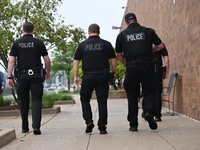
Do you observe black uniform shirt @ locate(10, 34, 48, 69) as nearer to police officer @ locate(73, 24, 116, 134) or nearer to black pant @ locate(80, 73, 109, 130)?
police officer @ locate(73, 24, 116, 134)

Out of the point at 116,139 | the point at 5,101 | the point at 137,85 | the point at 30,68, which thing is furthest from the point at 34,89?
the point at 5,101

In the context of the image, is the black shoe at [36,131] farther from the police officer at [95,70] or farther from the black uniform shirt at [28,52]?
the black uniform shirt at [28,52]

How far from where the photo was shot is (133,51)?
24.6 ft

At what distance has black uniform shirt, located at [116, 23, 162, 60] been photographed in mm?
7477

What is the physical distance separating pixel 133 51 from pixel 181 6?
10.8ft

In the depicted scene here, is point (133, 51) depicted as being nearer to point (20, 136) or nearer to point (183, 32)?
point (20, 136)

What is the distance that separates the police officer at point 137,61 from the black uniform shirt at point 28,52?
136 centimetres

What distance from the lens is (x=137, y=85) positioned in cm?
770

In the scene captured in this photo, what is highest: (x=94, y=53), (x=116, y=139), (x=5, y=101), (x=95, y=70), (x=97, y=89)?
(x=94, y=53)

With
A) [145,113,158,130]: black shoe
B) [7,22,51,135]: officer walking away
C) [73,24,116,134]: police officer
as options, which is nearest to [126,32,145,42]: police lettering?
[73,24,116,134]: police officer

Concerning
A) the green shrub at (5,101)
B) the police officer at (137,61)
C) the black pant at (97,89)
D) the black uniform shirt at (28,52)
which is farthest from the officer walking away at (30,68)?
the green shrub at (5,101)

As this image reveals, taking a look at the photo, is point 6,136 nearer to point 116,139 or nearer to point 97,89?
point 116,139

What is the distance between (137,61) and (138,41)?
33 cm

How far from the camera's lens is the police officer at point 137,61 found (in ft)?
24.5
